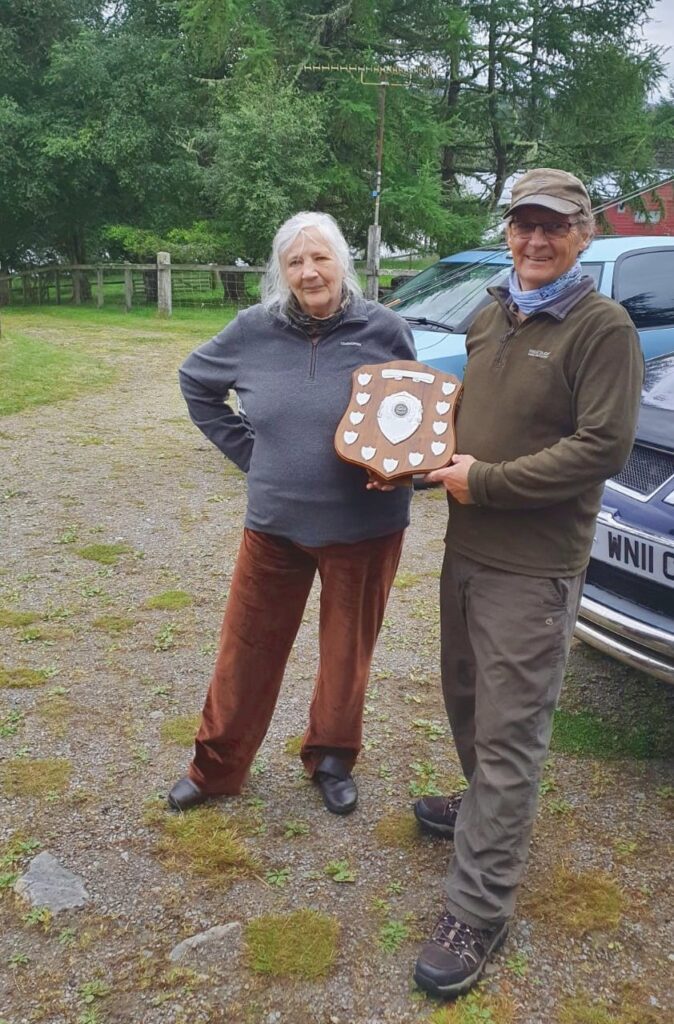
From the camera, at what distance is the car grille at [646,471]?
296cm

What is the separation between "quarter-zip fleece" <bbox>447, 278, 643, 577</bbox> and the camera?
1898 millimetres

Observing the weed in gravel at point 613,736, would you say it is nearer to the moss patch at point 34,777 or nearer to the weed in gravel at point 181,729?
the weed in gravel at point 181,729

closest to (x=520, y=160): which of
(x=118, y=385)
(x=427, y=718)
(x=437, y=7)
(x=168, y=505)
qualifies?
(x=437, y=7)

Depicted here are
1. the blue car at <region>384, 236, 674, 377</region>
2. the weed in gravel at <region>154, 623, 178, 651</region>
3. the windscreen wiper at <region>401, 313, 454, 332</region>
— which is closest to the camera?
the weed in gravel at <region>154, 623, 178, 651</region>

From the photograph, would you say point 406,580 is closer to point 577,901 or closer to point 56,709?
point 56,709

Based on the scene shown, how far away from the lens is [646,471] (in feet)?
9.96

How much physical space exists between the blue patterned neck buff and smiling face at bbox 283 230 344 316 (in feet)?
1.90

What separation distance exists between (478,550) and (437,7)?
27074 mm

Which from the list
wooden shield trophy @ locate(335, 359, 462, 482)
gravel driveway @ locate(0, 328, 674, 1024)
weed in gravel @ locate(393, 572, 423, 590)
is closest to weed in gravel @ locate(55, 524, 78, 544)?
gravel driveway @ locate(0, 328, 674, 1024)

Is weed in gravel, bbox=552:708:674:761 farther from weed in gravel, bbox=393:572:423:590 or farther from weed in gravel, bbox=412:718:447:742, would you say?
weed in gravel, bbox=393:572:423:590

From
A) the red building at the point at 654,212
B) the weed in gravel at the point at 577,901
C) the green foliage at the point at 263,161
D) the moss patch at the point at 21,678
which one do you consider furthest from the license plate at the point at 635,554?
the red building at the point at 654,212

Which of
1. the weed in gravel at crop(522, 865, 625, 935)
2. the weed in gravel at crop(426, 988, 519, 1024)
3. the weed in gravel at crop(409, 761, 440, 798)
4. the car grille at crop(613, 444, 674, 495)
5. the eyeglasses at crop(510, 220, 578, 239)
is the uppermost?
the eyeglasses at crop(510, 220, 578, 239)

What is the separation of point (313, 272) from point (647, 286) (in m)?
4.50

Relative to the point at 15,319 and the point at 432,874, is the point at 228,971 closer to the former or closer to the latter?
the point at 432,874
